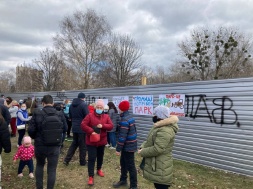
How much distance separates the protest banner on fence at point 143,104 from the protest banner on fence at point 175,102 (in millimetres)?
779

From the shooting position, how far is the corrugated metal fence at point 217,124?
20.3ft

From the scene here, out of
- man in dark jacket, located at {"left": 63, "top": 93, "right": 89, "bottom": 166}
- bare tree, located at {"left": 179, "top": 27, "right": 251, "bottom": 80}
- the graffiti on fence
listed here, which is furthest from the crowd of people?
bare tree, located at {"left": 179, "top": 27, "right": 251, "bottom": 80}

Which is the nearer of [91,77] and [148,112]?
[148,112]

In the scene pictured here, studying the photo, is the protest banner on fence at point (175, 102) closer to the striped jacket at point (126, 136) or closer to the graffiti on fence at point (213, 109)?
the graffiti on fence at point (213, 109)

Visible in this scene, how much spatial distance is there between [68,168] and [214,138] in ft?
14.0

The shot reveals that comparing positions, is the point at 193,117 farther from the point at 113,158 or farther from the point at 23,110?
the point at 23,110

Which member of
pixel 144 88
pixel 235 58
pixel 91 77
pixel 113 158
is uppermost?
pixel 235 58

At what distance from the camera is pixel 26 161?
5703 millimetres

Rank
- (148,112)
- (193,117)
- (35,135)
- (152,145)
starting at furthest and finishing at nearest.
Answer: (148,112)
(193,117)
(35,135)
(152,145)

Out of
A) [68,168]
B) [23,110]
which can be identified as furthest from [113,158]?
[23,110]

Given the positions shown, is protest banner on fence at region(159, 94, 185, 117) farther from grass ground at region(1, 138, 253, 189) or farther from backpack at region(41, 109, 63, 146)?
backpack at region(41, 109, 63, 146)

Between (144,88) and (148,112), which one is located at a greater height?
(144,88)

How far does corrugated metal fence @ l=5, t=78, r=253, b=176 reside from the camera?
6.18 meters

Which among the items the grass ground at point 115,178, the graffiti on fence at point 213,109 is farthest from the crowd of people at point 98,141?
the graffiti on fence at point 213,109
